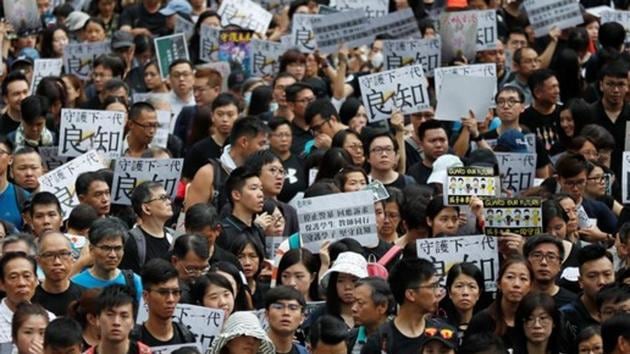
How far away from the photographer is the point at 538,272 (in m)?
15.1

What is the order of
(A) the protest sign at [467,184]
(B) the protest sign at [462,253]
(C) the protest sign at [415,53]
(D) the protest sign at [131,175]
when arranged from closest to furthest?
(B) the protest sign at [462,253] → (A) the protest sign at [467,184] → (D) the protest sign at [131,175] → (C) the protest sign at [415,53]

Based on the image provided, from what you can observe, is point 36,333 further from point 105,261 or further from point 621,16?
point 621,16

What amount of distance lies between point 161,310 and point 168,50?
29.2 feet

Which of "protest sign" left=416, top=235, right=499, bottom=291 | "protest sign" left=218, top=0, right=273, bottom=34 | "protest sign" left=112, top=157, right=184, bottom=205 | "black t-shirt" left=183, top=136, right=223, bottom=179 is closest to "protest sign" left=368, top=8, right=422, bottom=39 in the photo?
"protest sign" left=218, top=0, right=273, bottom=34

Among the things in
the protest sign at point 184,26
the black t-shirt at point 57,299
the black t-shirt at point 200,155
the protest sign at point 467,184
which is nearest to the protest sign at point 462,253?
the protest sign at point 467,184

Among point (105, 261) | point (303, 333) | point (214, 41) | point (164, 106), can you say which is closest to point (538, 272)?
point (303, 333)

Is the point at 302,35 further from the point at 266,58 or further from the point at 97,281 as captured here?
the point at 97,281

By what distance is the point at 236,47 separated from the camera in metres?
23.2

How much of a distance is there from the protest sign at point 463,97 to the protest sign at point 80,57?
4640mm

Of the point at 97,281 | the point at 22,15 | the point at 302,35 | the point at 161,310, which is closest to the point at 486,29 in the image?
the point at 302,35

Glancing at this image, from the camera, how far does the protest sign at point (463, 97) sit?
19.4 m

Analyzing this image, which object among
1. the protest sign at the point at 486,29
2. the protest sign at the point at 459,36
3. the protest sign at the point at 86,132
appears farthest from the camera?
the protest sign at the point at 486,29

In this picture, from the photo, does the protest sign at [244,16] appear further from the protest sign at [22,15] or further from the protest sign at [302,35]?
the protest sign at [22,15]

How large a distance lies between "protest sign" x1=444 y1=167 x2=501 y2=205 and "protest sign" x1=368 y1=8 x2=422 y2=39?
18.9 ft
